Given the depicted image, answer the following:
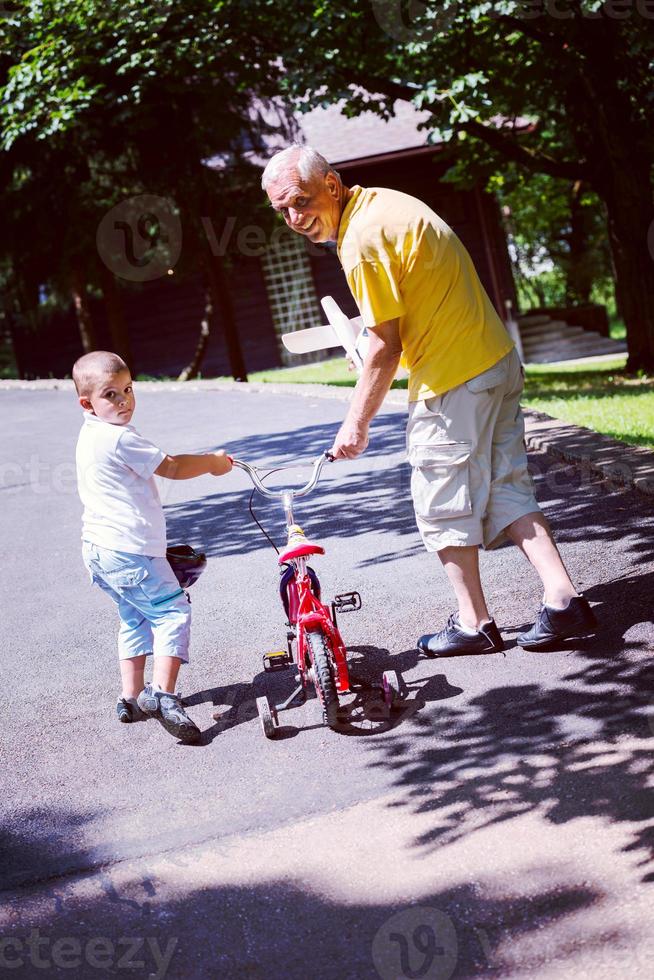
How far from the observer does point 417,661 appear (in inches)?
208

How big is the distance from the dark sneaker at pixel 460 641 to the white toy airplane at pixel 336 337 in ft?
4.09

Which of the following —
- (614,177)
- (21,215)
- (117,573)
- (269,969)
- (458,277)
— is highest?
(21,215)

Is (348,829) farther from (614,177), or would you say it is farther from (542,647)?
(614,177)

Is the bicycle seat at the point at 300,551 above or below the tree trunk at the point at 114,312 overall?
below

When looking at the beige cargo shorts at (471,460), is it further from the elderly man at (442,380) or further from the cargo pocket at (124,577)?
the cargo pocket at (124,577)

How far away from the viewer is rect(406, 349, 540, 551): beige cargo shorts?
4906 millimetres

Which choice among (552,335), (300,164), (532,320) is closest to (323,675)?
(300,164)

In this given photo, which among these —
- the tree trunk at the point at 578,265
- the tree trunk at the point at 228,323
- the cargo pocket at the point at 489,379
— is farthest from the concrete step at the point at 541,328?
the cargo pocket at the point at 489,379

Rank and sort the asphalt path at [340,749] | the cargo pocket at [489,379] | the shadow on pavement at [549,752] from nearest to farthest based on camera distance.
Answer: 1. the asphalt path at [340,749]
2. the shadow on pavement at [549,752]
3. the cargo pocket at [489,379]

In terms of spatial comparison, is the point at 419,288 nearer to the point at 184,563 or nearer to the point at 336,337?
the point at 336,337

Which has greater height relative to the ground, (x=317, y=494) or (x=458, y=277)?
(x=458, y=277)

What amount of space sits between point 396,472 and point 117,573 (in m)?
4.94

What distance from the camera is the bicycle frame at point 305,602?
15.2 ft

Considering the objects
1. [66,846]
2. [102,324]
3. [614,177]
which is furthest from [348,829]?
[102,324]
